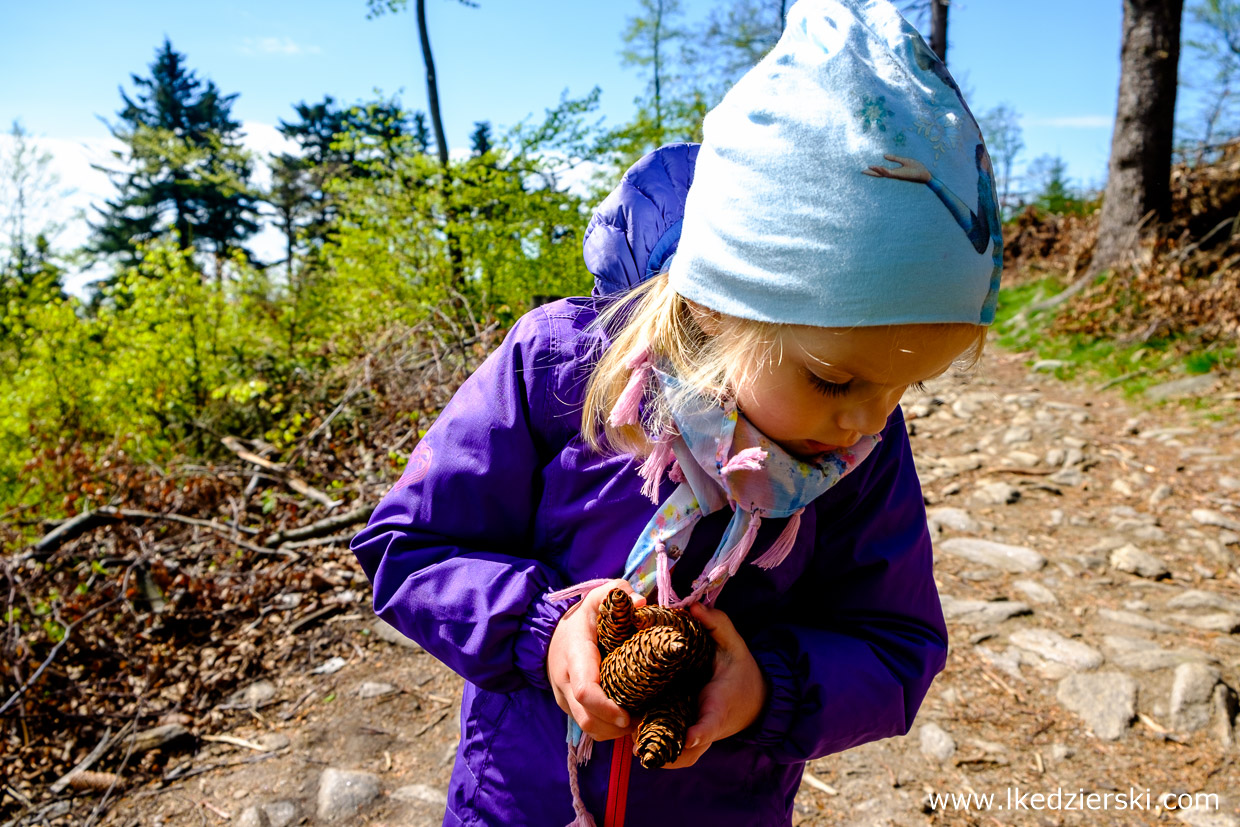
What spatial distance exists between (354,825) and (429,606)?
65.9 inches

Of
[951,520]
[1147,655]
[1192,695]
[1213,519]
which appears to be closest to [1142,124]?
[1213,519]

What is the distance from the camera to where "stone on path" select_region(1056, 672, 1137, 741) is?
2697 mm

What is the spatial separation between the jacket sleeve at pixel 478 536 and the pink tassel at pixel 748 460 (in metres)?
0.34

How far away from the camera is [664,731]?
90cm

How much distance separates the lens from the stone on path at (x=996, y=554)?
3.89m

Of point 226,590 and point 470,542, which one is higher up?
point 470,542

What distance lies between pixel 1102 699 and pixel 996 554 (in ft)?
4.15

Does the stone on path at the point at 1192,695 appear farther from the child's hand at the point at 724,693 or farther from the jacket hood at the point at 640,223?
the jacket hood at the point at 640,223

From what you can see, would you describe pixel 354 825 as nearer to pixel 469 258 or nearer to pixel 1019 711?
pixel 1019 711

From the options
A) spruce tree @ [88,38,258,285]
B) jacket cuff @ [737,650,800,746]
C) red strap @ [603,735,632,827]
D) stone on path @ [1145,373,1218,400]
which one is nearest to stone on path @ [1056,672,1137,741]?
jacket cuff @ [737,650,800,746]

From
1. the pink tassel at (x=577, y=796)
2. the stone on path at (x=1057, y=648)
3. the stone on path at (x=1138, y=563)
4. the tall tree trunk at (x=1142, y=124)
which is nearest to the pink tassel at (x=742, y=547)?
the pink tassel at (x=577, y=796)

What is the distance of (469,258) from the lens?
5293 millimetres

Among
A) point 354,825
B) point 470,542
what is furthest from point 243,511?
point 470,542

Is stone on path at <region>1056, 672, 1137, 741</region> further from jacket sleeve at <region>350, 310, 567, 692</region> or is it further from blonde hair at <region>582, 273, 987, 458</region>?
jacket sleeve at <region>350, 310, 567, 692</region>
